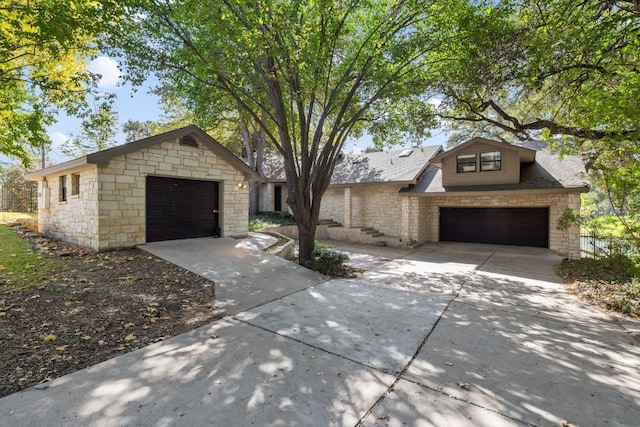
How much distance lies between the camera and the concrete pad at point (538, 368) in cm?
257

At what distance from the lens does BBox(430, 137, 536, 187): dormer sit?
39.6ft

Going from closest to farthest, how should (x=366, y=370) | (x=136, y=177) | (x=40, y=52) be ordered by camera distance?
(x=366, y=370) → (x=40, y=52) → (x=136, y=177)

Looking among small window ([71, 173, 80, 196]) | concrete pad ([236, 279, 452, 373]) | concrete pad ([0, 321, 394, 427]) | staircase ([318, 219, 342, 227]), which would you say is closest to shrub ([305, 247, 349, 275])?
concrete pad ([236, 279, 452, 373])

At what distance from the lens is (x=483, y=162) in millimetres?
12930

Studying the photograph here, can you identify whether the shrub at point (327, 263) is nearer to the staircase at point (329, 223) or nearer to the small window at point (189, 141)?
the small window at point (189, 141)

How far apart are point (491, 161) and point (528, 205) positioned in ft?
9.45

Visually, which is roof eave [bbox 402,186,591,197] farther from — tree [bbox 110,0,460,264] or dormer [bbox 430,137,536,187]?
tree [bbox 110,0,460,264]

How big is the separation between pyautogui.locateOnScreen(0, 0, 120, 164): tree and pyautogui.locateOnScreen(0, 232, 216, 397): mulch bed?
3726 millimetres

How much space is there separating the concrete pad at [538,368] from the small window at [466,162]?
382 inches

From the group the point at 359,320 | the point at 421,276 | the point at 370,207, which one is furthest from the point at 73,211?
the point at 370,207

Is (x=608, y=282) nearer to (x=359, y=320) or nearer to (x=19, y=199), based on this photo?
(x=359, y=320)

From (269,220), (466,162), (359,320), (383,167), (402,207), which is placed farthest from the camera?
(269,220)

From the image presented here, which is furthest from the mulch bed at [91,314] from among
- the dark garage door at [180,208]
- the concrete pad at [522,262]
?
the concrete pad at [522,262]

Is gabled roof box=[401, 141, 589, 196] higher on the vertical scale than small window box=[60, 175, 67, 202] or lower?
higher
